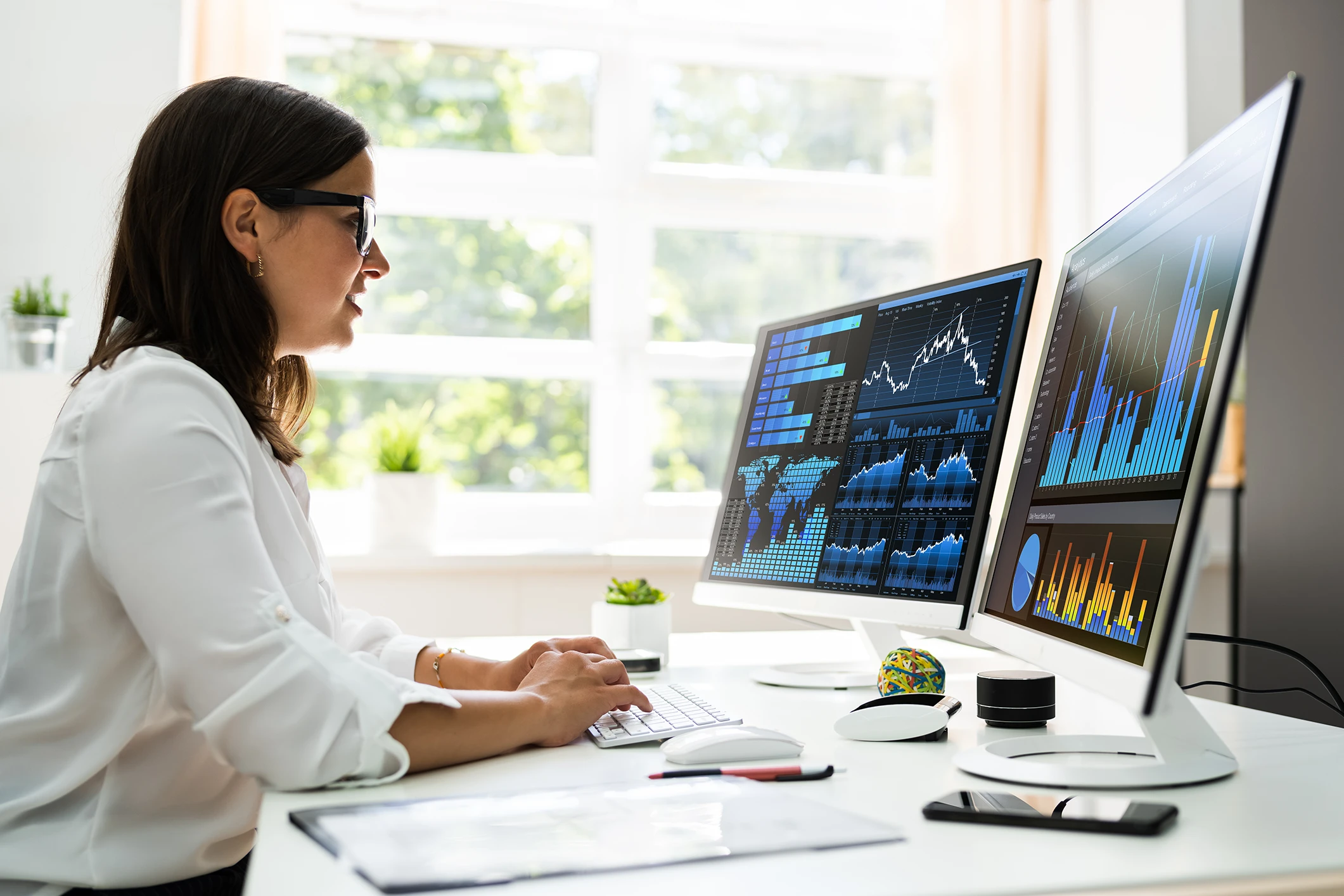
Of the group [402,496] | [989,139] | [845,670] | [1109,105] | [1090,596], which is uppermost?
[1109,105]

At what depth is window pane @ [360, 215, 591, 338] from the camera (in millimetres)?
3113

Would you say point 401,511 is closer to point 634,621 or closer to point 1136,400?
point 634,621

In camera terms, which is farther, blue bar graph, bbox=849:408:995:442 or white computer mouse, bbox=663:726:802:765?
blue bar graph, bbox=849:408:995:442

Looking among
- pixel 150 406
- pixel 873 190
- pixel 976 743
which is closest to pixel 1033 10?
pixel 873 190

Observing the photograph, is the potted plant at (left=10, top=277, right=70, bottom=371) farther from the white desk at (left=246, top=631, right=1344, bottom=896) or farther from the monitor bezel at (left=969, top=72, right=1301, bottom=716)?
the monitor bezel at (left=969, top=72, right=1301, bottom=716)

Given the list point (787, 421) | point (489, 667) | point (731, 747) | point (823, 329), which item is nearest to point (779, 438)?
point (787, 421)

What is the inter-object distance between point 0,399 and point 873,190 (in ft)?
8.09

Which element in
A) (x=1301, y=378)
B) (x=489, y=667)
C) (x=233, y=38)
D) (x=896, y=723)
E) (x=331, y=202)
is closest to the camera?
(x=896, y=723)

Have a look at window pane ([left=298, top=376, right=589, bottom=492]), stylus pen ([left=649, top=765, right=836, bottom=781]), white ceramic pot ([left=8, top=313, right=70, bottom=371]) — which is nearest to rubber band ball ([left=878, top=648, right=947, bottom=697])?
stylus pen ([left=649, top=765, right=836, bottom=781])

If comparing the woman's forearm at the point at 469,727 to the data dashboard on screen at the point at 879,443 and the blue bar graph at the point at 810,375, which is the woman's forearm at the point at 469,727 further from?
the blue bar graph at the point at 810,375

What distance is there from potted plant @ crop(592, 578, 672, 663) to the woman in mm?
335

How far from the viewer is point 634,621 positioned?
1.61 metres

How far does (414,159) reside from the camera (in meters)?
3.09

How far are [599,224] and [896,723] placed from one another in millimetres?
2442
